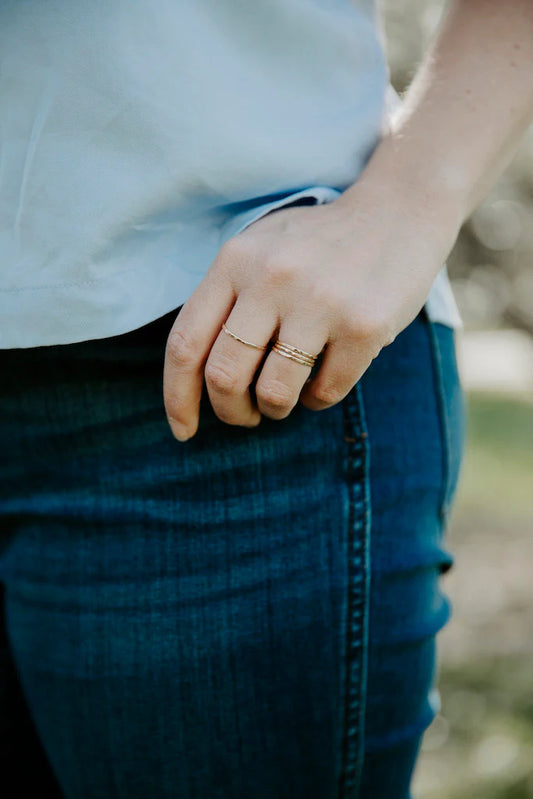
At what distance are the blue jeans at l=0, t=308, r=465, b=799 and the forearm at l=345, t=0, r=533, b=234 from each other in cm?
19

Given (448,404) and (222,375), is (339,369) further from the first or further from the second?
(448,404)

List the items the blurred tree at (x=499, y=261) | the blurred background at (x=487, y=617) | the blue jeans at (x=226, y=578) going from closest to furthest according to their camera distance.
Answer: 1. the blue jeans at (x=226, y=578)
2. the blurred background at (x=487, y=617)
3. the blurred tree at (x=499, y=261)

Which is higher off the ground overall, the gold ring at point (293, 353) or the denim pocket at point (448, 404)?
the gold ring at point (293, 353)

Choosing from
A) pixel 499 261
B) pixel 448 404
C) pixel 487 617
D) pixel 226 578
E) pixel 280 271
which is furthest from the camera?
pixel 499 261

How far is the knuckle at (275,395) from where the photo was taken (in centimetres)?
73

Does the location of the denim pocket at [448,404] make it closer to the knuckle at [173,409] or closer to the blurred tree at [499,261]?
the knuckle at [173,409]

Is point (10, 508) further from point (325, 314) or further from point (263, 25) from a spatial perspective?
point (263, 25)

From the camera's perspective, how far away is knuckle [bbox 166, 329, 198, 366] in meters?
0.74

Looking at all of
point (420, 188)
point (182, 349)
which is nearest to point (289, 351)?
point (182, 349)

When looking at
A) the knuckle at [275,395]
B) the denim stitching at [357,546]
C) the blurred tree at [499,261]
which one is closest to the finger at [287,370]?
the knuckle at [275,395]

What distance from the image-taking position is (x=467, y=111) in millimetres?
783

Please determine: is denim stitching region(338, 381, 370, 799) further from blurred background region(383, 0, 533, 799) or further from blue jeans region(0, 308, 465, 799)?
blurred background region(383, 0, 533, 799)

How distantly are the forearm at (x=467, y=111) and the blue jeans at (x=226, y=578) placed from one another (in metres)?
0.19

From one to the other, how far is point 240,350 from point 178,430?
12cm
